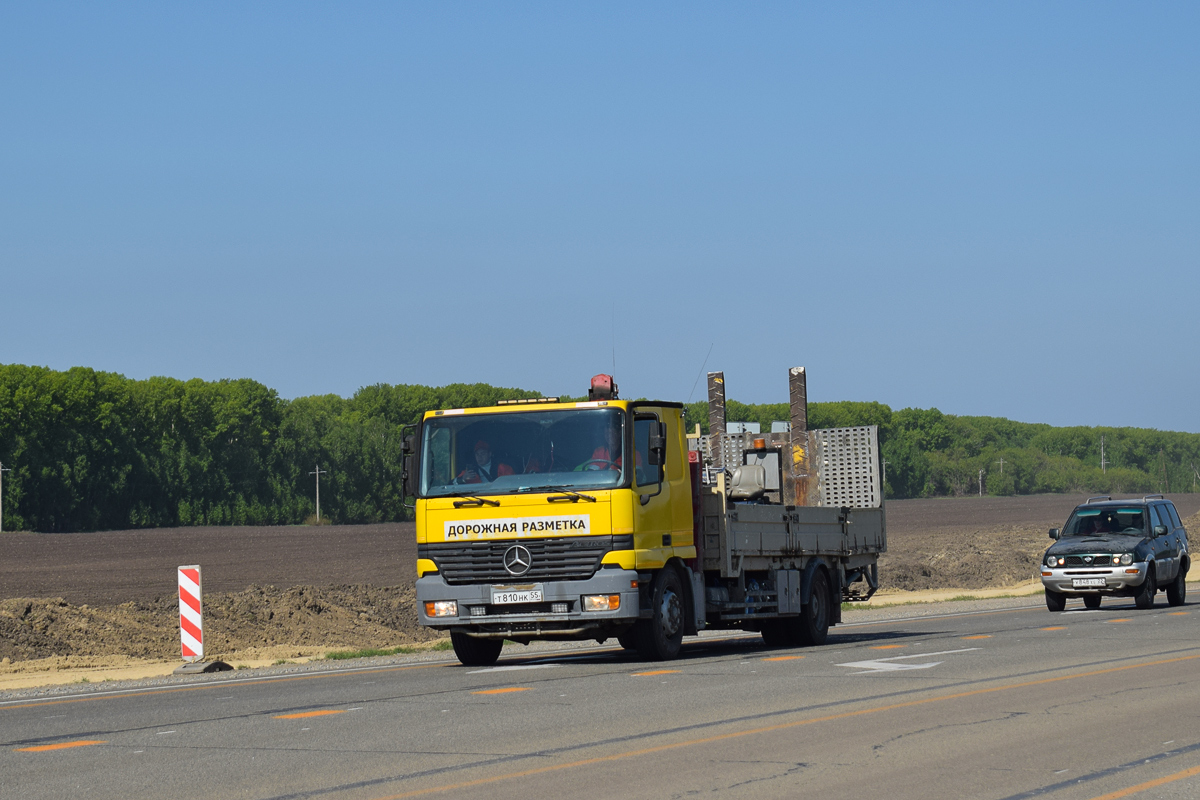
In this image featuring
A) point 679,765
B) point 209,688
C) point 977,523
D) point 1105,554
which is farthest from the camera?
point 977,523

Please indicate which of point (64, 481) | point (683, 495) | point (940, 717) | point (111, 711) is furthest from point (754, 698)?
point (64, 481)

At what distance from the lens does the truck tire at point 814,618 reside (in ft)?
64.1

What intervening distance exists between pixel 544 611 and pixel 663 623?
146 cm

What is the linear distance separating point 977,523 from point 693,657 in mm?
76405

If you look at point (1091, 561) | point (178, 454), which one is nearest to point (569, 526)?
point (1091, 561)

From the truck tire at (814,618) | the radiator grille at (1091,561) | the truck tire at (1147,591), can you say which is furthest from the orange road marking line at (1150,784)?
the truck tire at (1147,591)

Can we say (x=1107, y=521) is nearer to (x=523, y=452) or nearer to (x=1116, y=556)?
(x=1116, y=556)

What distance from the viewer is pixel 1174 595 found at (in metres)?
26.7

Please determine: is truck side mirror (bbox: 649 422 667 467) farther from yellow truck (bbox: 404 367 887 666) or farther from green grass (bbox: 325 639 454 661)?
green grass (bbox: 325 639 454 661)

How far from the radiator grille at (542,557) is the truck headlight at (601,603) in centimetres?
24

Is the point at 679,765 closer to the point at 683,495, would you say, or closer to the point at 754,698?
the point at 754,698

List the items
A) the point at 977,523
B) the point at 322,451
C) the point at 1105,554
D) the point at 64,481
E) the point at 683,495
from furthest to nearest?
1. the point at 322,451
2. the point at 64,481
3. the point at 977,523
4. the point at 1105,554
5. the point at 683,495

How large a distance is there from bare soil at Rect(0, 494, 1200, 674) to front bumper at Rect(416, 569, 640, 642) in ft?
28.7

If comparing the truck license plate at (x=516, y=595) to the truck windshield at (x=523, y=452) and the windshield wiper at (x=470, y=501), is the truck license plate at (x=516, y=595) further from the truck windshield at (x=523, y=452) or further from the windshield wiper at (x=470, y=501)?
the truck windshield at (x=523, y=452)
